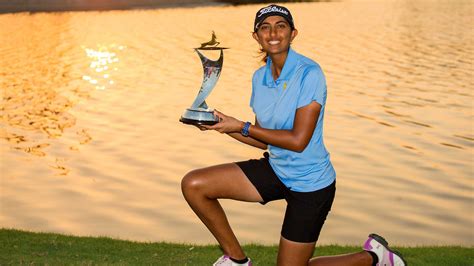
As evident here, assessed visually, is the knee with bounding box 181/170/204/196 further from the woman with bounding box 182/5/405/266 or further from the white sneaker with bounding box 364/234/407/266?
the white sneaker with bounding box 364/234/407/266

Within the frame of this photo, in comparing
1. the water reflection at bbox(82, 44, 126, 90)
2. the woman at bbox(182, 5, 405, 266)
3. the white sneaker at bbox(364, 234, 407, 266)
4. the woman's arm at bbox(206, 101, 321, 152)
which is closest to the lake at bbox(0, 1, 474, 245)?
the water reflection at bbox(82, 44, 126, 90)

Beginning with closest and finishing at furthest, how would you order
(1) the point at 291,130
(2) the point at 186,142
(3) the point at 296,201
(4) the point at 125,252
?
(1) the point at 291,130
(3) the point at 296,201
(4) the point at 125,252
(2) the point at 186,142

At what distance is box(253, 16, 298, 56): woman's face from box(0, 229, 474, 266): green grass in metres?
2.61

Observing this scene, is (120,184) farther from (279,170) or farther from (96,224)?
(279,170)

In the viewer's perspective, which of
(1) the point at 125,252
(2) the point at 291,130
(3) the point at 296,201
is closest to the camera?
(2) the point at 291,130

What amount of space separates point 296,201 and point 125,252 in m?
2.76

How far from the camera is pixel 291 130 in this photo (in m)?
6.89

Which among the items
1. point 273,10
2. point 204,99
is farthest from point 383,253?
point 273,10

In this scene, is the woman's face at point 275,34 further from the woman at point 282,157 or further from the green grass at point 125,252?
the green grass at point 125,252

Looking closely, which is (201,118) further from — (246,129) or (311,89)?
(311,89)

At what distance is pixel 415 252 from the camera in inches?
378

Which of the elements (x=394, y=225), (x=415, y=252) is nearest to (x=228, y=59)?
(x=394, y=225)

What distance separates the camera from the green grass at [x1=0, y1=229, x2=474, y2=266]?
8.73 meters

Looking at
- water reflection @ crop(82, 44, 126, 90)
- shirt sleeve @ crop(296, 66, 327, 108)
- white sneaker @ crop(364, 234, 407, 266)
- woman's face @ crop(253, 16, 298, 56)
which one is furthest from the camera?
water reflection @ crop(82, 44, 126, 90)
